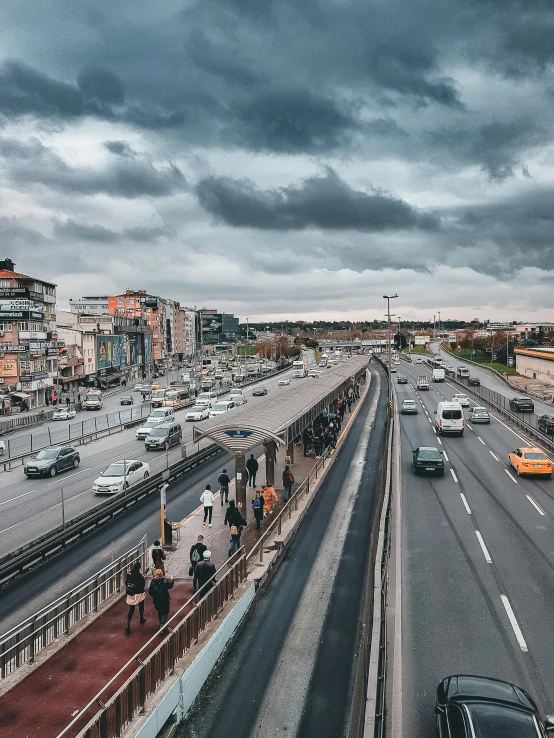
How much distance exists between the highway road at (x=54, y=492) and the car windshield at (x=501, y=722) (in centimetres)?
1408

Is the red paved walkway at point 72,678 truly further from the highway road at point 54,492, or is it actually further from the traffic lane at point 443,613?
the highway road at point 54,492

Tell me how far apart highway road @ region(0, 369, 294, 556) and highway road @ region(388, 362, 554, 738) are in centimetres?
1112

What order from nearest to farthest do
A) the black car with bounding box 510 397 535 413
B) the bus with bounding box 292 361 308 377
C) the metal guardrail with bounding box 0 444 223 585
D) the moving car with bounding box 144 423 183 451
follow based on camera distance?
the metal guardrail with bounding box 0 444 223 585
the moving car with bounding box 144 423 183 451
the black car with bounding box 510 397 535 413
the bus with bounding box 292 361 308 377

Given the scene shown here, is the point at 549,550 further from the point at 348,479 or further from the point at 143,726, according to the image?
the point at 143,726

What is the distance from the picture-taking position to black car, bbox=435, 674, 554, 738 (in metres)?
7.44

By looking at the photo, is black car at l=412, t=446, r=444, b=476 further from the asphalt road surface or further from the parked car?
the parked car

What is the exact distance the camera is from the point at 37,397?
2835 inches

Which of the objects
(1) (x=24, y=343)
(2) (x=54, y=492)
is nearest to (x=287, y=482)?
(2) (x=54, y=492)

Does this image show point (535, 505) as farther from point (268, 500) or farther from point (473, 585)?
point (268, 500)

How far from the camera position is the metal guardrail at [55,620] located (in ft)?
33.2

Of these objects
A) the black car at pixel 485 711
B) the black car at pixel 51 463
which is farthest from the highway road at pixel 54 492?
the black car at pixel 485 711

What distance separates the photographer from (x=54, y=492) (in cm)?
2592

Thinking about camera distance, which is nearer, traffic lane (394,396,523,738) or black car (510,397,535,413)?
traffic lane (394,396,523,738)

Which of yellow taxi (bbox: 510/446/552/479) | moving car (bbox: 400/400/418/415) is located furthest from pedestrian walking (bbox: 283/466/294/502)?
moving car (bbox: 400/400/418/415)
